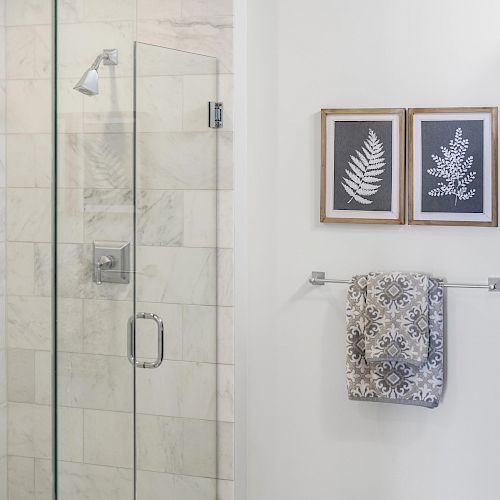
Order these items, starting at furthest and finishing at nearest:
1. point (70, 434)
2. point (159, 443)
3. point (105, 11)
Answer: point (159, 443) → point (105, 11) → point (70, 434)

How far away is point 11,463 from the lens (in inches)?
87.1

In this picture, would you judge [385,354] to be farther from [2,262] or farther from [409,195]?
[2,262]

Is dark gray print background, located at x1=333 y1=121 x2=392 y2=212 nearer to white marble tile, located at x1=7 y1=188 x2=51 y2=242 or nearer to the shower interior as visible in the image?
the shower interior

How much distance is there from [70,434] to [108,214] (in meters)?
0.52

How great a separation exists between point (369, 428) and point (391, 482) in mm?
191

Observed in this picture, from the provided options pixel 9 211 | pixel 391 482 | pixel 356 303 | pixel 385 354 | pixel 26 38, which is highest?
pixel 26 38

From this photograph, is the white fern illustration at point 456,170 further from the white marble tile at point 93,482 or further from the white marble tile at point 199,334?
the white marble tile at point 93,482

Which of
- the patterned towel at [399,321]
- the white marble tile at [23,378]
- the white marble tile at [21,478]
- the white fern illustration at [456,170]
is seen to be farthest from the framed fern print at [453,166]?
the white marble tile at [21,478]

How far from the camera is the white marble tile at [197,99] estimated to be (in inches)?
77.8

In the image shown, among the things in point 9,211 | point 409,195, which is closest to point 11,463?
point 9,211

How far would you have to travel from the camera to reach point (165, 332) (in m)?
1.90

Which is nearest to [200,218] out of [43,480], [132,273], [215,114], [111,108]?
[215,114]

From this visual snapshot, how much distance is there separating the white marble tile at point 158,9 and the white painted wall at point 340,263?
247mm

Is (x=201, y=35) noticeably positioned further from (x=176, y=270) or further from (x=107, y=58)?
(x=176, y=270)
